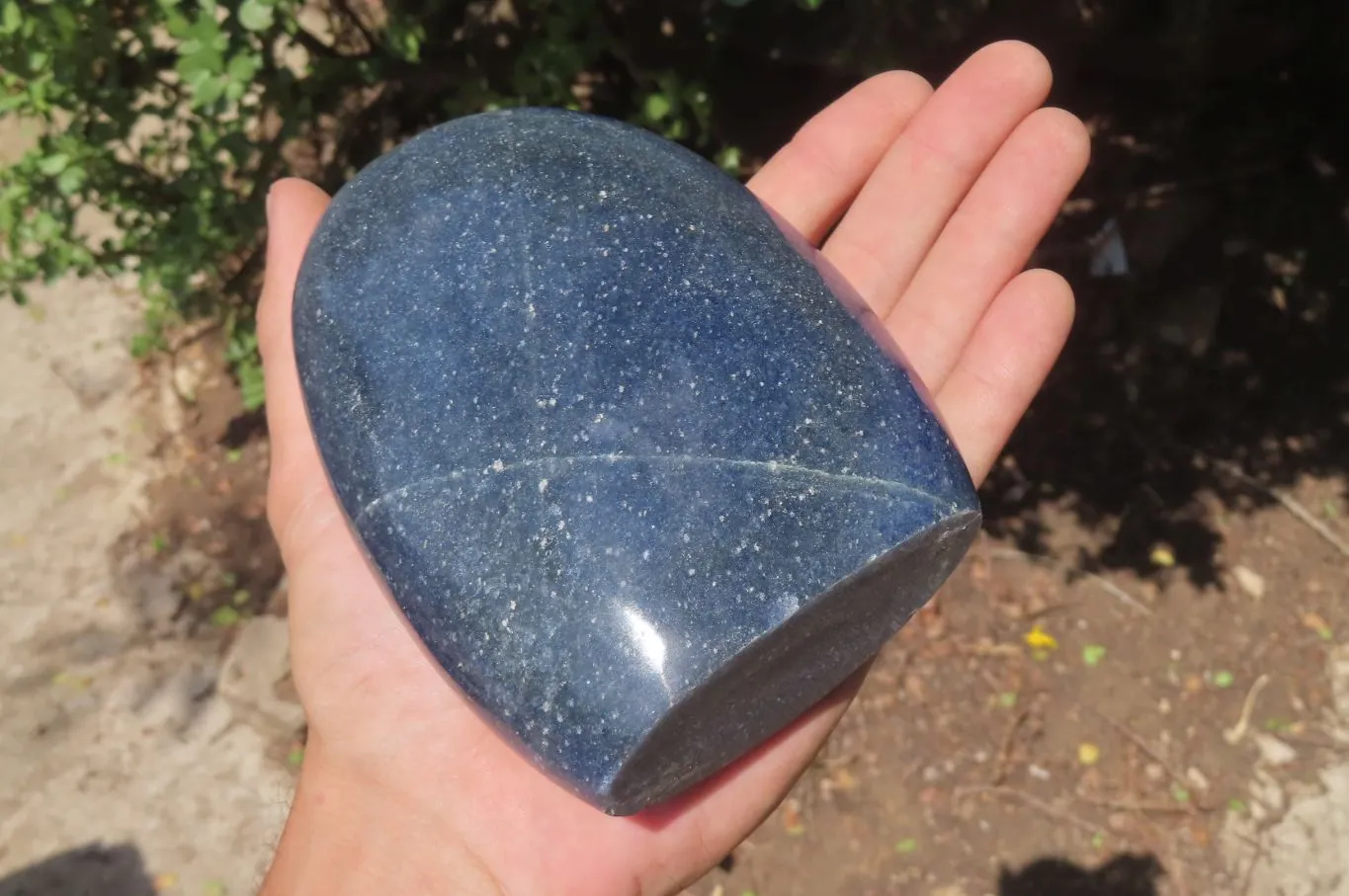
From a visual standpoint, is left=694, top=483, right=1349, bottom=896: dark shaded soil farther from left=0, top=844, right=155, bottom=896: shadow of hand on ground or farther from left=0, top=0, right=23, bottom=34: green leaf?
left=0, top=0, right=23, bottom=34: green leaf

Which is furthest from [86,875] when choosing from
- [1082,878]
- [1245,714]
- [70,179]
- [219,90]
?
[1245,714]

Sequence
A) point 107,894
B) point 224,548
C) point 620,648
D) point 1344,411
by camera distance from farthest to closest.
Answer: point 224,548 < point 1344,411 < point 107,894 < point 620,648

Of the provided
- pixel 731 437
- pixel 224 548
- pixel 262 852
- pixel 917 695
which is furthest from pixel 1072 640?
pixel 224 548

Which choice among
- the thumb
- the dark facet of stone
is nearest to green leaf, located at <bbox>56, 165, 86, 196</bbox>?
the thumb

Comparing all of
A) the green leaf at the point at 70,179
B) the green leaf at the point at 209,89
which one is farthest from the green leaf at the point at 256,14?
the green leaf at the point at 70,179

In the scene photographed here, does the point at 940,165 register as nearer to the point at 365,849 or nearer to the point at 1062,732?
the point at 1062,732

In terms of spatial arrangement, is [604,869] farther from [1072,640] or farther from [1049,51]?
[1049,51]

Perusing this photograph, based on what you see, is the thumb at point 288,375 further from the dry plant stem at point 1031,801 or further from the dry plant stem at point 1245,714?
the dry plant stem at point 1245,714
